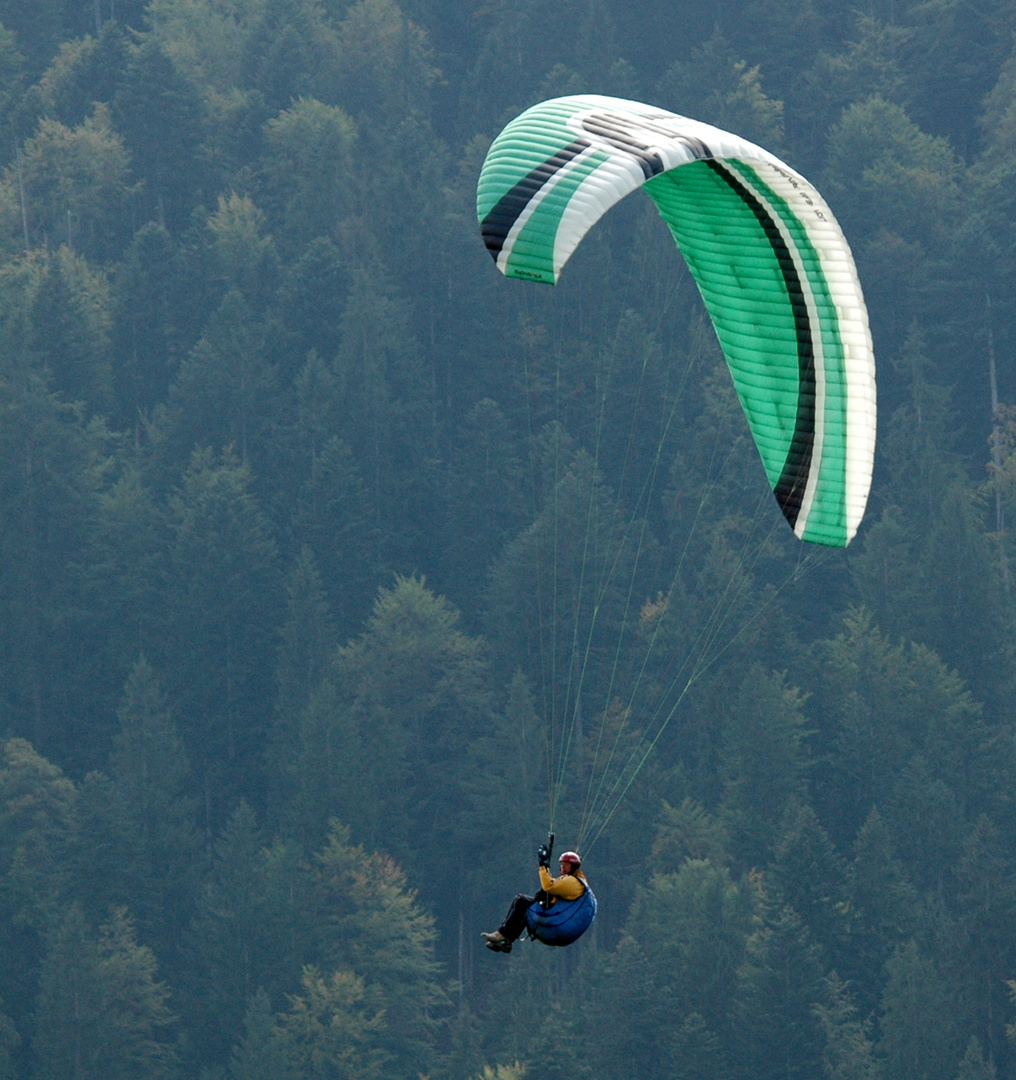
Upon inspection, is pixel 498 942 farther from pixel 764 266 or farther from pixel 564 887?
pixel 764 266

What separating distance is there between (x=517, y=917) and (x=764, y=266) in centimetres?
635

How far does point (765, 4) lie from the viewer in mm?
103875

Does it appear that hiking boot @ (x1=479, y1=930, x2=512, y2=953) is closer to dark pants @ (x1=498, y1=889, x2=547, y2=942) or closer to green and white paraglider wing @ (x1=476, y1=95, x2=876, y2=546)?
dark pants @ (x1=498, y1=889, x2=547, y2=942)

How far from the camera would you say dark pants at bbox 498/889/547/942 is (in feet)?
64.3

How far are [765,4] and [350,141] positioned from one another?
19536 mm

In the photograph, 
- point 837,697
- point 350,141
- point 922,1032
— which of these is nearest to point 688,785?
point 837,697

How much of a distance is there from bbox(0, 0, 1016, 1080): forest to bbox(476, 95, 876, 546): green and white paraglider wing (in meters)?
32.0

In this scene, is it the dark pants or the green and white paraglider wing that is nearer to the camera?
the dark pants

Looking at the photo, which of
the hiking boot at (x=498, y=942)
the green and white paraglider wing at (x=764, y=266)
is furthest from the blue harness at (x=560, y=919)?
the green and white paraglider wing at (x=764, y=266)

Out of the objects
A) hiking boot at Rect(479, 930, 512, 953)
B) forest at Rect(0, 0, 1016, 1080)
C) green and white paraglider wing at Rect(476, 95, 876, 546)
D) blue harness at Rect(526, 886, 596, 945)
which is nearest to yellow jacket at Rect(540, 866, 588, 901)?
blue harness at Rect(526, 886, 596, 945)

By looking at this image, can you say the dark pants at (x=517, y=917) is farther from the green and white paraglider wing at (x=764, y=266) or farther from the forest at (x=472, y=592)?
the forest at (x=472, y=592)

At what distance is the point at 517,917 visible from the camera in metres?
19.7

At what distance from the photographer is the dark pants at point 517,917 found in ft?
64.3

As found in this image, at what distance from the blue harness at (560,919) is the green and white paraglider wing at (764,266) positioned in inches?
151
